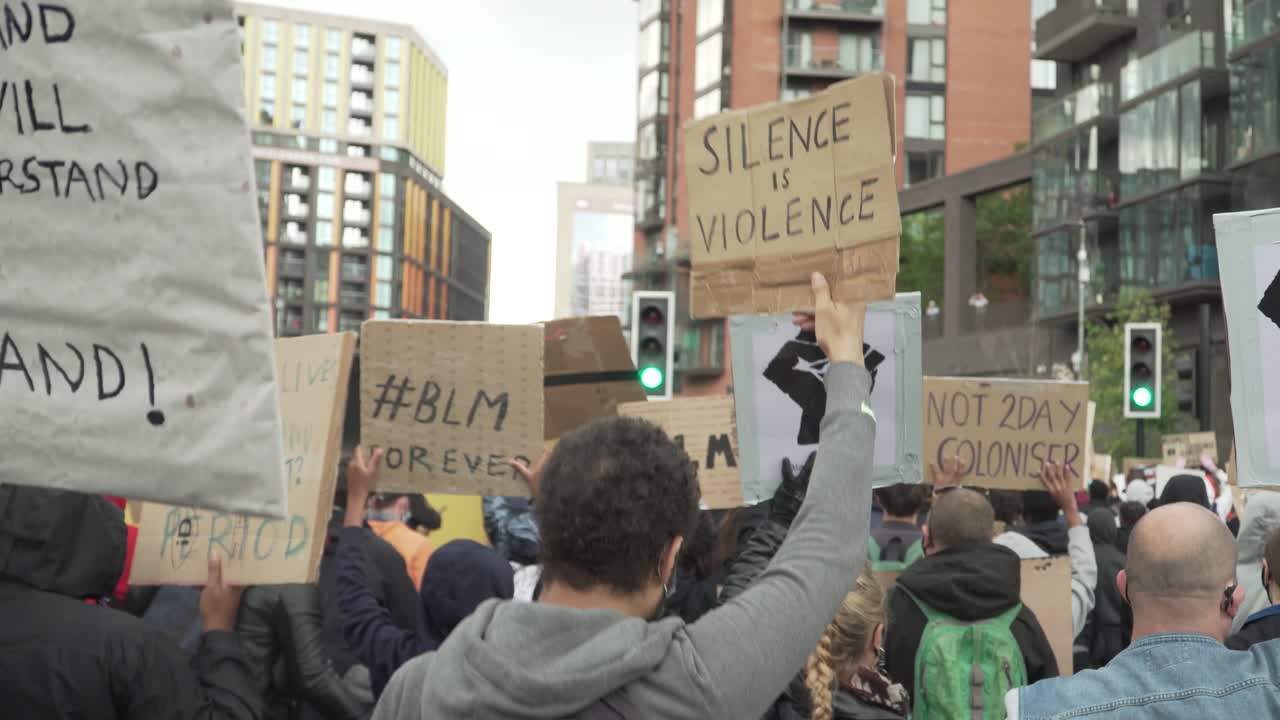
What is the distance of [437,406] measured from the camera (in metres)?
5.52

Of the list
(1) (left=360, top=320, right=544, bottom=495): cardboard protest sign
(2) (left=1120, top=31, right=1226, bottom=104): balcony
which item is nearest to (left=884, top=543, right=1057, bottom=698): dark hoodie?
(1) (left=360, top=320, right=544, bottom=495): cardboard protest sign

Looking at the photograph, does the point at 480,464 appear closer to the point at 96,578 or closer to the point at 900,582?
the point at 900,582

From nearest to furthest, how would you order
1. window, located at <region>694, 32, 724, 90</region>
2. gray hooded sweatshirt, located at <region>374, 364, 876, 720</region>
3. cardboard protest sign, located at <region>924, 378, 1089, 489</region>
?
gray hooded sweatshirt, located at <region>374, 364, 876, 720</region>
cardboard protest sign, located at <region>924, 378, 1089, 489</region>
window, located at <region>694, 32, 724, 90</region>

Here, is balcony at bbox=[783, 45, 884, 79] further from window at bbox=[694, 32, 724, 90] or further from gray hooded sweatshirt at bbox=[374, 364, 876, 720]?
gray hooded sweatshirt at bbox=[374, 364, 876, 720]

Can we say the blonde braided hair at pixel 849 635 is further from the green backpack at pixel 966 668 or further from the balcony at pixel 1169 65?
the balcony at pixel 1169 65

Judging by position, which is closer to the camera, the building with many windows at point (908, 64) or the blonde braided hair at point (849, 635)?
the blonde braided hair at point (849, 635)

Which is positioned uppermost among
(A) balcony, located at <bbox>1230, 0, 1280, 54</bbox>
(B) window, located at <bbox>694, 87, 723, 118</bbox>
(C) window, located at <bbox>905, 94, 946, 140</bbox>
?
(B) window, located at <bbox>694, 87, 723, 118</bbox>

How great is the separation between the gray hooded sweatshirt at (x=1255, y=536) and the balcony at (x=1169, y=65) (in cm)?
3654

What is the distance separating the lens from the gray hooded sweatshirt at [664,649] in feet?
6.88

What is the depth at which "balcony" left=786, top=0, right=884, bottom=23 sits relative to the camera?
6762 cm

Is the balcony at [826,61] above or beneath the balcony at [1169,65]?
above

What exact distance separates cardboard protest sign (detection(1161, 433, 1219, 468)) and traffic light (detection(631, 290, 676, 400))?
6906mm

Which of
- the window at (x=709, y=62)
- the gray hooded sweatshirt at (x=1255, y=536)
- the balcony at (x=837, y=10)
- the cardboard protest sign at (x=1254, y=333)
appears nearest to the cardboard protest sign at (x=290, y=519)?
the cardboard protest sign at (x=1254, y=333)

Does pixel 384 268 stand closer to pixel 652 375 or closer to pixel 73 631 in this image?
pixel 652 375
